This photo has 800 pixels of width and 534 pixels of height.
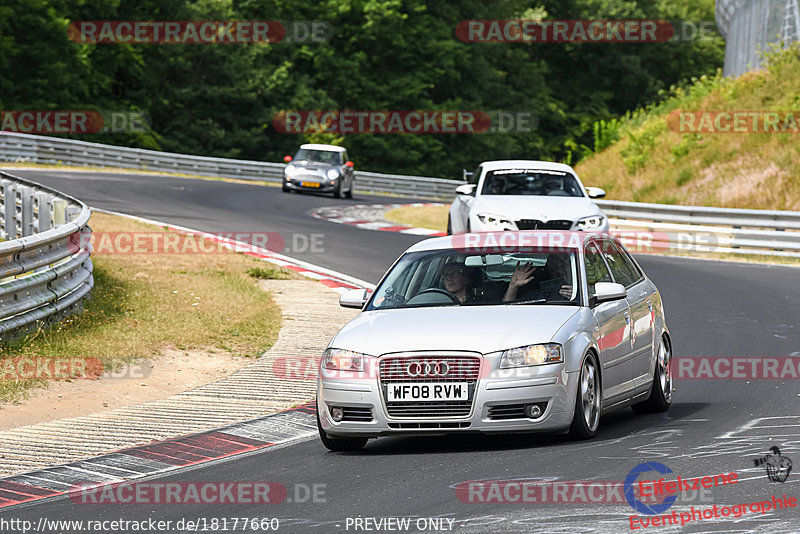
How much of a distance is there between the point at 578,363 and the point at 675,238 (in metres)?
18.7

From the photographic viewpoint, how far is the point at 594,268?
987cm

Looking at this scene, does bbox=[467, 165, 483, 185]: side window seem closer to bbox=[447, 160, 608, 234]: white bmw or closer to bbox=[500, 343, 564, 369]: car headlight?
bbox=[447, 160, 608, 234]: white bmw

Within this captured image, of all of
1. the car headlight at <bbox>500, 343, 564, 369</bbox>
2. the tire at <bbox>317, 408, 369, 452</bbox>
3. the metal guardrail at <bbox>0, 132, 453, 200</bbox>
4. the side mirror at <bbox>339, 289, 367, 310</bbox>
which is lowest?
the metal guardrail at <bbox>0, 132, 453, 200</bbox>

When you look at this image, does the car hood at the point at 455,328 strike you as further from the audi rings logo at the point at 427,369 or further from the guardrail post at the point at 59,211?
the guardrail post at the point at 59,211

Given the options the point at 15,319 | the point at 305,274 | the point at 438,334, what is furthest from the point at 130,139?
the point at 438,334

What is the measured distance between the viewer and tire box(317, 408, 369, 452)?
8.91 metres

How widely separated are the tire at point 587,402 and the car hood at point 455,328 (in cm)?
36

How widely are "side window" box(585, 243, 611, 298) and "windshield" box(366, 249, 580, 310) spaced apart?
0.14 m

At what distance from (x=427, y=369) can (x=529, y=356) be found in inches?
26.0

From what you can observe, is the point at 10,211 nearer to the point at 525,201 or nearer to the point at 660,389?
the point at 525,201

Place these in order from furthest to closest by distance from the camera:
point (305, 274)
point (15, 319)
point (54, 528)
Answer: point (305, 274) < point (15, 319) < point (54, 528)

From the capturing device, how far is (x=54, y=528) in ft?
22.4

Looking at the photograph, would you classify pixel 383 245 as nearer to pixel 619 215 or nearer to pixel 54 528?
pixel 619 215

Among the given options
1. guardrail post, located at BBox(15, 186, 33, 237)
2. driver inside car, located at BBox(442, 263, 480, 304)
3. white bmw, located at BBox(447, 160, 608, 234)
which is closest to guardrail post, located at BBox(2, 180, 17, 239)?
guardrail post, located at BBox(15, 186, 33, 237)
